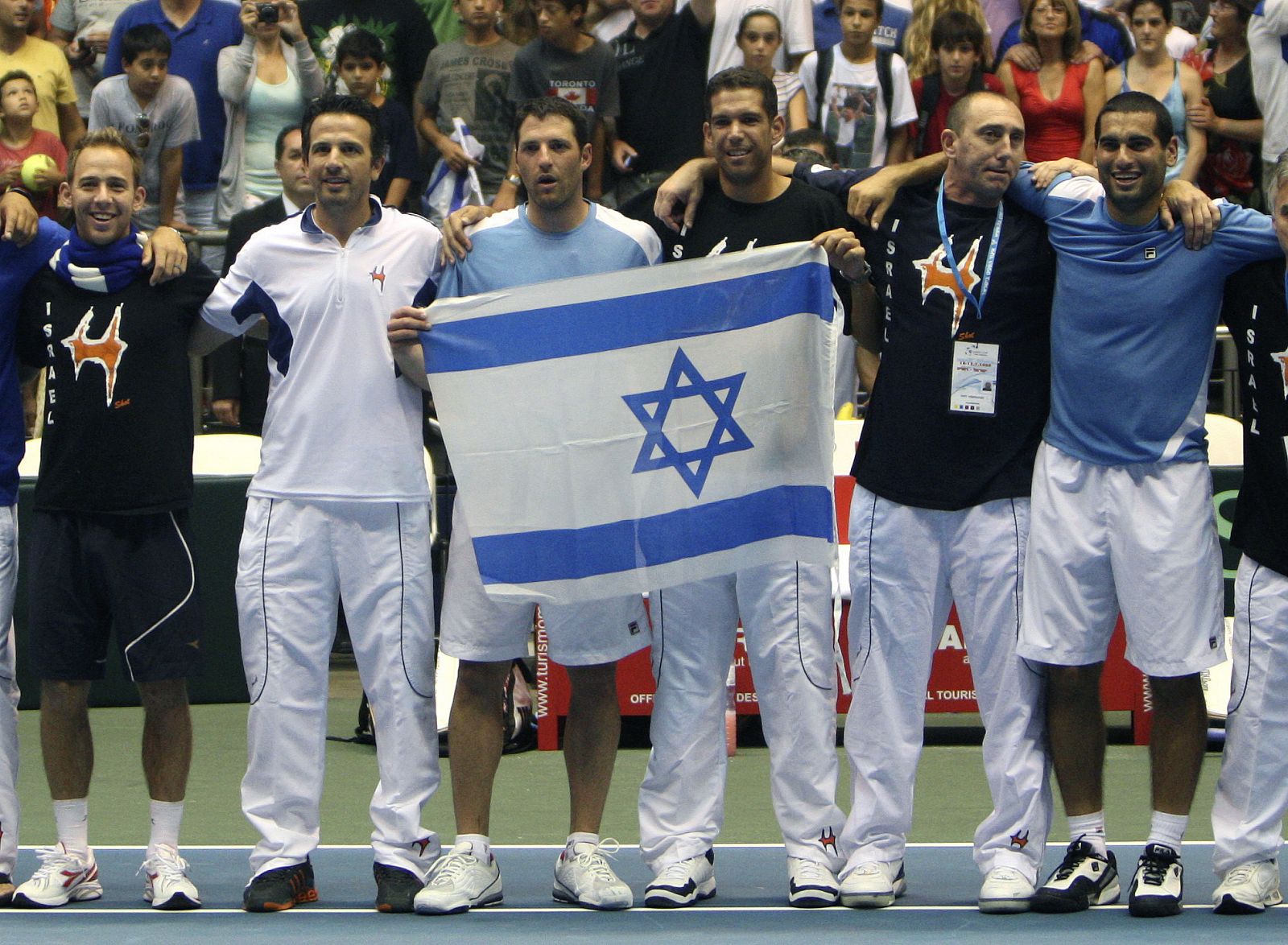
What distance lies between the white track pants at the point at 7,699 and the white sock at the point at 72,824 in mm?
160

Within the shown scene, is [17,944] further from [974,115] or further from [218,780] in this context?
[974,115]

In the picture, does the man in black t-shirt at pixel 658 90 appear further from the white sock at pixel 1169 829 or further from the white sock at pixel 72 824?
the white sock at pixel 1169 829

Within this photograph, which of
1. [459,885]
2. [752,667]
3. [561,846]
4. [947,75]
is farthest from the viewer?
[947,75]

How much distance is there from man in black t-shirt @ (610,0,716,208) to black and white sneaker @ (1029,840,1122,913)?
5.86 metres

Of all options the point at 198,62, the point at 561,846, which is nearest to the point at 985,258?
the point at 561,846

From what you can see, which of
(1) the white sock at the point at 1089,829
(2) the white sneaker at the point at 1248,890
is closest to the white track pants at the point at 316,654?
(1) the white sock at the point at 1089,829

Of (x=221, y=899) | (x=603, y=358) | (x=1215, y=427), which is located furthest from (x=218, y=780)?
(x=1215, y=427)

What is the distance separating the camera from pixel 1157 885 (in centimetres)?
584

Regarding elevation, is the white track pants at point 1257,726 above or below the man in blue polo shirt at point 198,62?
below

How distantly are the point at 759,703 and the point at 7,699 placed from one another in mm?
2369

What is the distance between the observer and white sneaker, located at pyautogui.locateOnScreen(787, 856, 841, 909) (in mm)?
6000

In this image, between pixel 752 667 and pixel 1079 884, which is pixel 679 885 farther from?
pixel 1079 884

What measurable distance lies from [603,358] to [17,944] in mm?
2394

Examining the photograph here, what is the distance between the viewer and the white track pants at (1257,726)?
579cm
